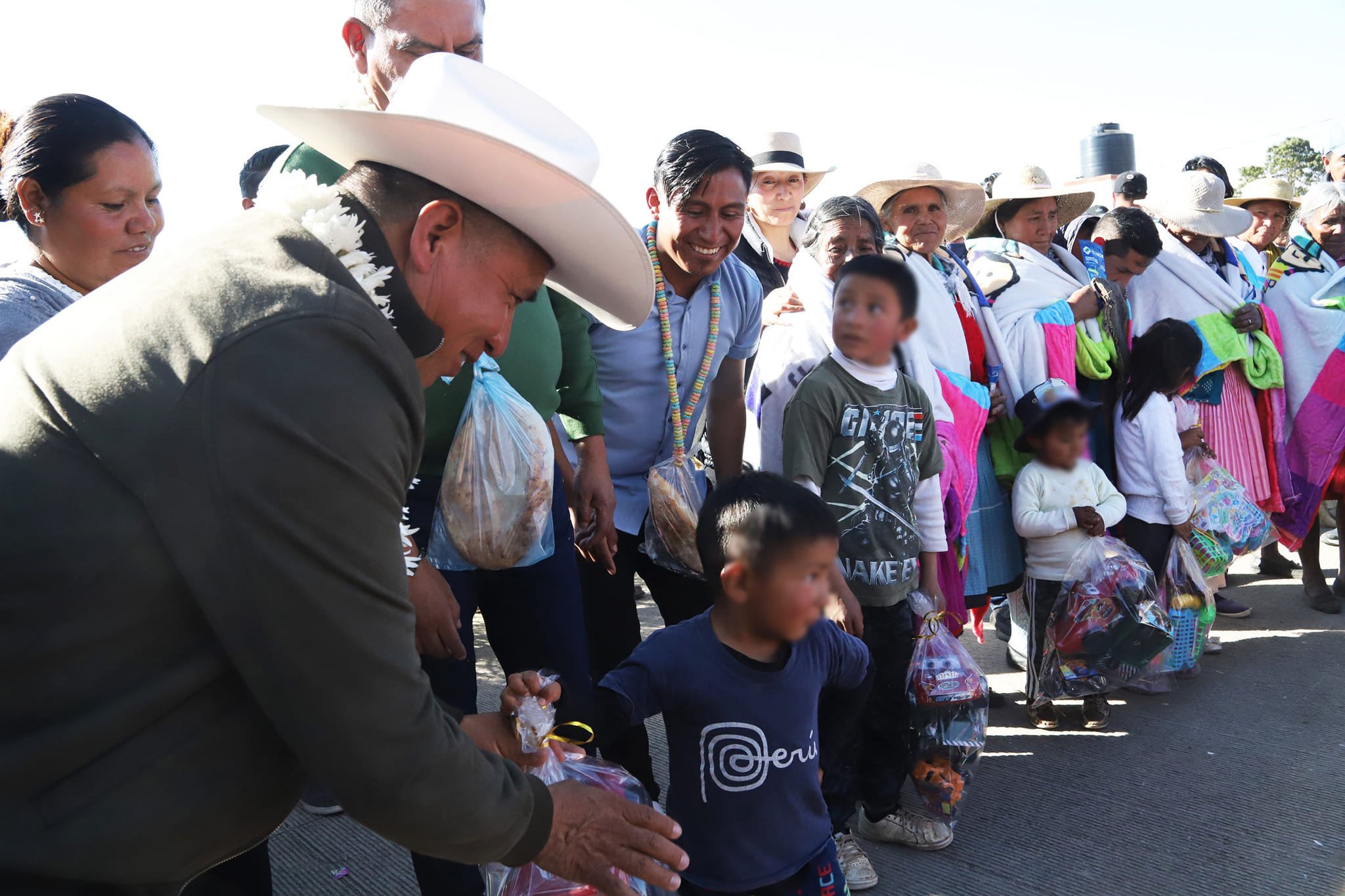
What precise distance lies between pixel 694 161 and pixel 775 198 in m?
2.19

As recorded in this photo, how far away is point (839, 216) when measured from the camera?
57.0 inches

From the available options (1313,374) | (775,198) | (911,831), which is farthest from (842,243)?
(1313,374)

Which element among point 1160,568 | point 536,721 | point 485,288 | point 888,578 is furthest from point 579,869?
point 1160,568

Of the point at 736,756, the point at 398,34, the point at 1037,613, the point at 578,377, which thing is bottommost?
the point at 1037,613

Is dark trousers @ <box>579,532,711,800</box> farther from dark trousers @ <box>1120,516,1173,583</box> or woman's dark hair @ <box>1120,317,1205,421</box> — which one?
woman's dark hair @ <box>1120,317,1205,421</box>

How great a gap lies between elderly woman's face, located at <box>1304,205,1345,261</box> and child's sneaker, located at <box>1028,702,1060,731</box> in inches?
120

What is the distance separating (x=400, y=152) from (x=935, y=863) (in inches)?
91.5

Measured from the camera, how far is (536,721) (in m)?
1.50

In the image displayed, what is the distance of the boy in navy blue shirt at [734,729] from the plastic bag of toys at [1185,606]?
170cm

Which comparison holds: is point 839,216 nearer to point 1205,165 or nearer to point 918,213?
point 918,213

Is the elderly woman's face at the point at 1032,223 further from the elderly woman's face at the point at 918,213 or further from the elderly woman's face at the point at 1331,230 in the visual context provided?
the elderly woman's face at the point at 1331,230

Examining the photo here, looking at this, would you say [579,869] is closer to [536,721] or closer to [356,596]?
[536,721]

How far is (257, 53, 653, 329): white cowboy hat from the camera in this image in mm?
1124

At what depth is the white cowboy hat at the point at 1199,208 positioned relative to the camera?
4.31 meters
